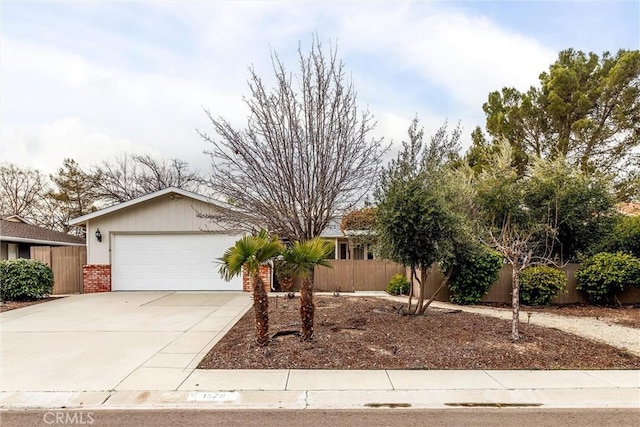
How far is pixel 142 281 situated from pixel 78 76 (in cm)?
733

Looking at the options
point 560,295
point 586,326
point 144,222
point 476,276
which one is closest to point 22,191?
point 144,222

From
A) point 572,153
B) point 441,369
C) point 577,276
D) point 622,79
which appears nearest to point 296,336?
point 441,369

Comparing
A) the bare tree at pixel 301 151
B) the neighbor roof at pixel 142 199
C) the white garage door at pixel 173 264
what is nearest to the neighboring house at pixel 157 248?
the white garage door at pixel 173 264

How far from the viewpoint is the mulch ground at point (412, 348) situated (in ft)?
19.2

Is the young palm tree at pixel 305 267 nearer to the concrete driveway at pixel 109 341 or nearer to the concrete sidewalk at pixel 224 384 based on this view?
the concrete sidewalk at pixel 224 384

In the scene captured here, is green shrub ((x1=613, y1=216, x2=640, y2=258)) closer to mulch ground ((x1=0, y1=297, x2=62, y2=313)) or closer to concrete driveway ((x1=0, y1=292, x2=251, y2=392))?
concrete driveway ((x1=0, y1=292, x2=251, y2=392))

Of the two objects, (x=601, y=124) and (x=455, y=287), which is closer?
(x=455, y=287)

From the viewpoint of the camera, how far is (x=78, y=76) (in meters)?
11.3

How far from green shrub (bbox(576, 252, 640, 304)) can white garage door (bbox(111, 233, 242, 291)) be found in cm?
1124

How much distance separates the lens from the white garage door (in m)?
15.0

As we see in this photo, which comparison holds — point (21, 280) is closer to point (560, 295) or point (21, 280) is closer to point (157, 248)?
point (157, 248)

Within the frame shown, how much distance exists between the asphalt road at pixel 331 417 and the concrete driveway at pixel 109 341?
27.3 inches

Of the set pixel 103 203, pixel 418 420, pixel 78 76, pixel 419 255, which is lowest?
pixel 418 420

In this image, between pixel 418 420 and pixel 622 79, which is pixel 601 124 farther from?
pixel 418 420
